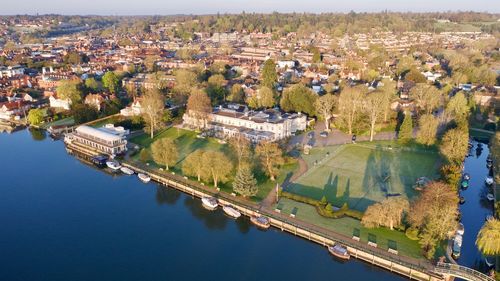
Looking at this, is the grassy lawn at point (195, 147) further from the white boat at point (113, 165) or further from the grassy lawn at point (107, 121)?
the grassy lawn at point (107, 121)

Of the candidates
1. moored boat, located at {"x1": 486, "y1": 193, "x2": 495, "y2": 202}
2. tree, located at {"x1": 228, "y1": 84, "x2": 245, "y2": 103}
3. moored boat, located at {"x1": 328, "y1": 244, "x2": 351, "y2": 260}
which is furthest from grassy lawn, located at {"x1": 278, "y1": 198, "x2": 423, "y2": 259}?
tree, located at {"x1": 228, "y1": 84, "x2": 245, "y2": 103}

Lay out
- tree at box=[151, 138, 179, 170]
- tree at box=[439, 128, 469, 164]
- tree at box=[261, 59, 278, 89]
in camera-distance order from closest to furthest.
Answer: tree at box=[439, 128, 469, 164]
tree at box=[151, 138, 179, 170]
tree at box=[261, 59, 278, 89]

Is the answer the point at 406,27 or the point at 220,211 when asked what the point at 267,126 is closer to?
Answer: the point at 220,211

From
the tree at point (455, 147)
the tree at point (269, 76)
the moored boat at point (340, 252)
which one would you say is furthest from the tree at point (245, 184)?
the tree at point (269, 76)

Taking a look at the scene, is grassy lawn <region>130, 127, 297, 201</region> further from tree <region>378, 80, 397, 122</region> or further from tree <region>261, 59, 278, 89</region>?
tree <region>261, 59, 278, 89</region>

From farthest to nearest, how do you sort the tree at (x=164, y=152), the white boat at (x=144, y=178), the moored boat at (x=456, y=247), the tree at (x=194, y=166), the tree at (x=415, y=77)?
the tree at (x=415, y=77)
the tree at (x=164, y=152)
the white boat at (x=144, y=178)
the tree at (x=194, y=166)
the moored boat at (x=456, y=247)

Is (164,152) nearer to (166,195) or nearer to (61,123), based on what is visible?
(166,195)
